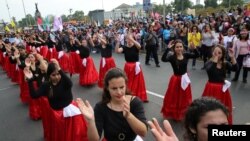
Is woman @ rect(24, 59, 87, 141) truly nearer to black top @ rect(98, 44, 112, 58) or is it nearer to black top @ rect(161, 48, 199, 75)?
black top @ rect(161, 48, 199, 75)

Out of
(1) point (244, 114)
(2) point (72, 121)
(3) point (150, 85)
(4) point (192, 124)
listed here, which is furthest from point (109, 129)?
(3) point (150, 85)

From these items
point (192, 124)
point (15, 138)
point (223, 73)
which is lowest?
point (15, 138)

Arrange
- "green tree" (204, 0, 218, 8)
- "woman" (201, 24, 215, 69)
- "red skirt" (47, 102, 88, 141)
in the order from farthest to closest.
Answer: "green tree" (204, 0, 218, 8) → "woman" (201, 24, 215, 69) → "red skirt" (47, 102, 88, 141)

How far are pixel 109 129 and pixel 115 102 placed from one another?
0.29 meters

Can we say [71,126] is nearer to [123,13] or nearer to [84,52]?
[84,52]

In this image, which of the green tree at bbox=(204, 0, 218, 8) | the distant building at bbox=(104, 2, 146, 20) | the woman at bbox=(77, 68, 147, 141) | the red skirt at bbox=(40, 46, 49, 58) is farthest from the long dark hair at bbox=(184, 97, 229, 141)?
the green tree at bbox=(204, 0, 218, 8)

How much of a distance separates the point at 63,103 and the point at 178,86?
271cm

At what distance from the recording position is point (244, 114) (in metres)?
6.45

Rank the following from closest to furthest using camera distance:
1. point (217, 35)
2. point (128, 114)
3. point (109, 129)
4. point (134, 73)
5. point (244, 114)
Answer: point (128, 114), point (109, 129), point (244, 114), point (134, 73), point (217, 35)

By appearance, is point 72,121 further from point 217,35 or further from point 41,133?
point 217,35

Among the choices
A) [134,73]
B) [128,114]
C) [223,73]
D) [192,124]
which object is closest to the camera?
[192,124]

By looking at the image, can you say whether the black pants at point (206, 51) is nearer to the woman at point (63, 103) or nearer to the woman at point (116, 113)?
the woman at point (63, 103)

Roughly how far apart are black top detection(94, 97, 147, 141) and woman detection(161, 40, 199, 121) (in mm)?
3346

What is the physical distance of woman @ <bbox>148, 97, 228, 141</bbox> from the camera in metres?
1.84
